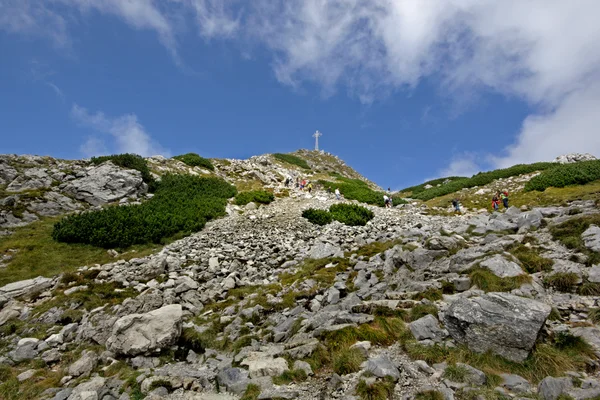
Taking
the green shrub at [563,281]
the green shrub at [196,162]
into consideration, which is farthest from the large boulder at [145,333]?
the green shrub at [196,162]

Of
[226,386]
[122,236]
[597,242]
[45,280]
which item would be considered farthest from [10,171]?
[597,242]

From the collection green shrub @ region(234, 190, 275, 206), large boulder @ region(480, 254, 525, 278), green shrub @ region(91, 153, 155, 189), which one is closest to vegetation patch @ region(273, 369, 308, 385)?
large boulder @ region(480, 254, 525, 278)

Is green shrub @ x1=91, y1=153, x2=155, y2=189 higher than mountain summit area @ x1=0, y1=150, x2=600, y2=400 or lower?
higher

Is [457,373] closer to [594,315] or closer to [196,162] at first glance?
[594,315]

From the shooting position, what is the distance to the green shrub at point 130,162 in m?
33.4

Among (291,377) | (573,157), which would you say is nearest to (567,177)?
(573,157)

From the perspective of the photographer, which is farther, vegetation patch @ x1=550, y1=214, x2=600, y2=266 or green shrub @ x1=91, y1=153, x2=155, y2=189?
green shrub @ x1=91, y1=153, x2=155, y2=189

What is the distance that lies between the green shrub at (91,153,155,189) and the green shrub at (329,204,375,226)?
1971cm

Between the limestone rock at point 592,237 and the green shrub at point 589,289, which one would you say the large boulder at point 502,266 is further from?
the limestone rock at point 592,237

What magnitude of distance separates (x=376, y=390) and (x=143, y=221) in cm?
2093

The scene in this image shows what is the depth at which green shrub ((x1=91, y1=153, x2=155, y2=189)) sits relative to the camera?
33.4 metres

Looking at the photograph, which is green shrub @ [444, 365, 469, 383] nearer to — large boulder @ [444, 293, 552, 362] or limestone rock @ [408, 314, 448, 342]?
large boulder @ [444, 293, 552, 362]

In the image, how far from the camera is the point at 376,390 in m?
5.93

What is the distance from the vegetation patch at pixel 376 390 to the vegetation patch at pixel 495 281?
464 cm
